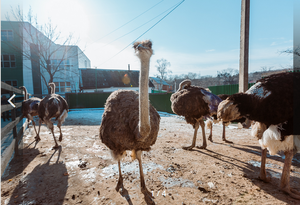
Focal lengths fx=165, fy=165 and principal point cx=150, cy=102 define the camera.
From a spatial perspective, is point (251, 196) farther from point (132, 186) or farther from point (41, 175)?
point (41, 175)

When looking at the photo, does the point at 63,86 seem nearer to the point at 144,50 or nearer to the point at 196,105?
the point at 196,105

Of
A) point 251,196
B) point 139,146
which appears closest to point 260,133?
point 251,196

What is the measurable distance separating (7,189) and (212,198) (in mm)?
3223

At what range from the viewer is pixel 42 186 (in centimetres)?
279

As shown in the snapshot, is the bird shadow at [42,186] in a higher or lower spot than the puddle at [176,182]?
lower

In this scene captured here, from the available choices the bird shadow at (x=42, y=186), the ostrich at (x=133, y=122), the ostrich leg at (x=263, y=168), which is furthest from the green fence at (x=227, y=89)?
the bird shadow at (x=42, y=186)

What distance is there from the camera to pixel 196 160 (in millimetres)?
3633

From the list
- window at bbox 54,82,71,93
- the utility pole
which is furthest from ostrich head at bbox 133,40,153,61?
window at bbox 54,82,71,93

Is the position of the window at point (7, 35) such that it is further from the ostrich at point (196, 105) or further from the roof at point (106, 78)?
the ostrich at point (196, 105)

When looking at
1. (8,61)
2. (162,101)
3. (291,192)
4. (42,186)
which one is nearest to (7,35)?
(8,61)

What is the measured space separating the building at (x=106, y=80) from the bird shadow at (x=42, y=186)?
63.9ft

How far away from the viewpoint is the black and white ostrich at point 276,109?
6.93ft

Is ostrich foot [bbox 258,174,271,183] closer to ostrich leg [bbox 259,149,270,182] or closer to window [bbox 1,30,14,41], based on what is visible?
ostrich leg [bbox 259,149,270,182]

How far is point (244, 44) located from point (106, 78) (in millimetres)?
22136
